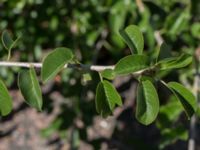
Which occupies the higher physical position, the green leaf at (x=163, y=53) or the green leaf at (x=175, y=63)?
the green leaf at (x=163, y=53)

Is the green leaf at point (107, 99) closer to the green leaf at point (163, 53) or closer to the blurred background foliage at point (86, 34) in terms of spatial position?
the green leaf at point (163, 53)

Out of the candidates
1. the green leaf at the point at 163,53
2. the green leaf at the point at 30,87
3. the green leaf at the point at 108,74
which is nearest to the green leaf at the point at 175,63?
the green leaf at the point at 163,53

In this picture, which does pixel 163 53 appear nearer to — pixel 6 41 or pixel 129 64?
pixel 129 64

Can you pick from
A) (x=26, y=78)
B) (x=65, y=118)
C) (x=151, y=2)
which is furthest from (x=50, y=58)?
(x=151, y=2)

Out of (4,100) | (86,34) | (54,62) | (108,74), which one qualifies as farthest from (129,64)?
(86,34)

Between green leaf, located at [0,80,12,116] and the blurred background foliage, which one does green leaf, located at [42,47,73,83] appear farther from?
the blurred background foliage

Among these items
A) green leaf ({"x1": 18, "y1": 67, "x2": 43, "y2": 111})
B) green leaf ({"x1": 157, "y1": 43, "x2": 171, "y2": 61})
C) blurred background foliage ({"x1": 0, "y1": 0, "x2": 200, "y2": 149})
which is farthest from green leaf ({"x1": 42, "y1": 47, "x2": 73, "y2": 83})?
blurred background foliage ({"x1": 0, "y1": 0, "x2": 200, "y2": 149})

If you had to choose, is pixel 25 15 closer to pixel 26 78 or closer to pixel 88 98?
pixel 88 98
